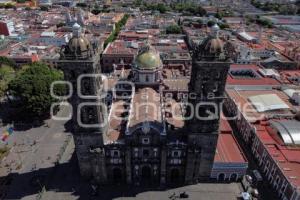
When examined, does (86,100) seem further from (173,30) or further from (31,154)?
(173,30)

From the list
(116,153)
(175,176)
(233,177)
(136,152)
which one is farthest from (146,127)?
(233,177)

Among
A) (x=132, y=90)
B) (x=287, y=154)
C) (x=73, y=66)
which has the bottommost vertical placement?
(x=287, y=154)

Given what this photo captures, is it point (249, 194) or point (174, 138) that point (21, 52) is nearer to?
point (174, 138)

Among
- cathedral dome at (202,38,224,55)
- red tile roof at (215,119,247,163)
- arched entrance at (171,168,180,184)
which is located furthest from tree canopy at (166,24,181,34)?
cathedral dome at (202,38,224,55)

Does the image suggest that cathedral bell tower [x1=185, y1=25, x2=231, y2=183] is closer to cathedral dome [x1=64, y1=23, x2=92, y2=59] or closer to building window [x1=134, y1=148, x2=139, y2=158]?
building window [x1=134, y1=148, x2=139, y2=158]

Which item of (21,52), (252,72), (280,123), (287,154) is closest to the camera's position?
(287,154)

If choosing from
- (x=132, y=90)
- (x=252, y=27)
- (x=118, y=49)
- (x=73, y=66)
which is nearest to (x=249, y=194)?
(x=132, y=90)
